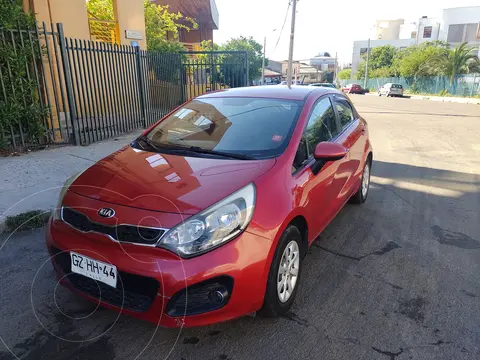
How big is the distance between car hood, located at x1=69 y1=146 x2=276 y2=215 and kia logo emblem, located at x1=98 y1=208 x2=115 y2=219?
70 mm

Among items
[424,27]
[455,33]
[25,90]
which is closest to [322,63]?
[424,27]

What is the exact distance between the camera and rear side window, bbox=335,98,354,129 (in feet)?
14.1

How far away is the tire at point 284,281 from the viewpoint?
2.44 m

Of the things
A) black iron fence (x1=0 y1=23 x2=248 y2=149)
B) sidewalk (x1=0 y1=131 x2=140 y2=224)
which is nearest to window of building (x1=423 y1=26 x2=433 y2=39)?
black iron fence (x1=0 y1=23 x2=248 y2=149)

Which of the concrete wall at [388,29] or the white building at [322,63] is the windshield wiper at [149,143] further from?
the white building at [322,63]

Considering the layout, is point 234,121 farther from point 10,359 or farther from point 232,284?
point 10,359

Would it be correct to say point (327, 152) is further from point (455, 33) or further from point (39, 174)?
point (455, 33)

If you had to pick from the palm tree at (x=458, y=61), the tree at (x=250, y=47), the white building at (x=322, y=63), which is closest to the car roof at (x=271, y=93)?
the tree at (x=250, y=47)

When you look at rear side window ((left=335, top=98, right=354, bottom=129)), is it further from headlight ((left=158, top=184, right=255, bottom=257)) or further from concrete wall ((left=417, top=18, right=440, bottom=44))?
concrete wall ((left=417, top=18, right=440, bottom=44))

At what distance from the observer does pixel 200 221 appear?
7.28 feet

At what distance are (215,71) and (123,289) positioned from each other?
10577 millimetres

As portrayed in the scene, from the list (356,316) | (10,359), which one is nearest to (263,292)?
(356,316)

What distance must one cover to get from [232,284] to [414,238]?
8.50ft

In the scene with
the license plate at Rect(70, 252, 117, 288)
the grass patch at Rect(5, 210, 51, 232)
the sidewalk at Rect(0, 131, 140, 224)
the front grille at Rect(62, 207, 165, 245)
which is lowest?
the grass patch at Rect(5, 210, 51, 232)
